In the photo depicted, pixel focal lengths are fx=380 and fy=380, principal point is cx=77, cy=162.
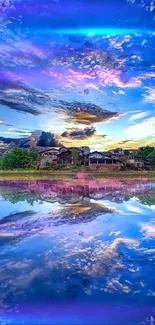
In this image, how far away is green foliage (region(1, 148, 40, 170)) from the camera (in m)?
1.37

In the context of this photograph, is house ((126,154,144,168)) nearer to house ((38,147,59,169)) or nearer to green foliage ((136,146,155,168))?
green foliage ((136,146,155,168))

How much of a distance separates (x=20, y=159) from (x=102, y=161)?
0.98 feet

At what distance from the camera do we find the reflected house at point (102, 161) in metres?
1.38

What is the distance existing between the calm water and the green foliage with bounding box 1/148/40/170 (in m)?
0.07

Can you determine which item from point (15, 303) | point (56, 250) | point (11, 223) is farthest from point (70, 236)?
point (15, 303)

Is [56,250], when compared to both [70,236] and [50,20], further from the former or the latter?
[50,20]

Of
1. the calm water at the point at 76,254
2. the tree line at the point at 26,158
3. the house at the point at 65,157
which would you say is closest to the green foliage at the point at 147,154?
the tree line at the point at 26,158

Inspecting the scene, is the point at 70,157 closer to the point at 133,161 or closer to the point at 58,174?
the point at 58,174

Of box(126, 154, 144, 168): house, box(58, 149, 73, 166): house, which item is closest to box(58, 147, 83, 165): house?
box(58, 149, 73, 166): house

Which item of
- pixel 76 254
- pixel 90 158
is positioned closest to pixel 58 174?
pixel 90 158

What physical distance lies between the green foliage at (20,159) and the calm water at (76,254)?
7cm

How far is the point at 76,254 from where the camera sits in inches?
31.9

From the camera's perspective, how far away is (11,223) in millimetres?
1030

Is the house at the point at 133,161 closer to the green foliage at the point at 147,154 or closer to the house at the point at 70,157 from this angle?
the green foliage at the point at 147,154
